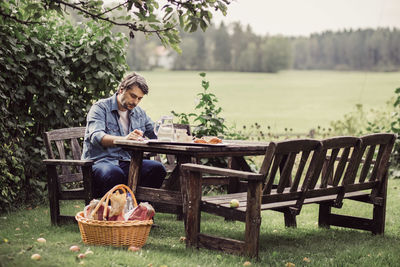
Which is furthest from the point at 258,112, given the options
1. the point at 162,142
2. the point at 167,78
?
the point at 162,142

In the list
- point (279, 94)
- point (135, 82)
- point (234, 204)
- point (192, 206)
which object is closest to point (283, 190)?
point (234, 204)

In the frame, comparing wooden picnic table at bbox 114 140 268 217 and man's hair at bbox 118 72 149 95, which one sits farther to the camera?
man's hair at bbox 118 72 149 95

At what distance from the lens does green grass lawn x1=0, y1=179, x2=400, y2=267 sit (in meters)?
3.68

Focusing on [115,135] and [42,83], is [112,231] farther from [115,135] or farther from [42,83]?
[42,83]

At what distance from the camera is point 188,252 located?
4.11m

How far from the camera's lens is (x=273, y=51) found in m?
30.1

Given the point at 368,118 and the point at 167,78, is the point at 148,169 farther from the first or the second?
the point at 167,78

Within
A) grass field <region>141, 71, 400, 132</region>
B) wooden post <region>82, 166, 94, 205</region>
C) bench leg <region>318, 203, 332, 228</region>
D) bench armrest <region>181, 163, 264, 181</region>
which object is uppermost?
bench armrest <region>181, 163, 264, 181</region>

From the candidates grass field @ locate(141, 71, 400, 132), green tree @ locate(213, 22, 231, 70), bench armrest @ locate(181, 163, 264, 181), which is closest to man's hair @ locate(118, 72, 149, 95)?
bench armrest @ locate(181, 163, 264, 181)

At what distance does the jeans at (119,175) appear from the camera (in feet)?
15.9

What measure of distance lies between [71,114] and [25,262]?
11.0ft

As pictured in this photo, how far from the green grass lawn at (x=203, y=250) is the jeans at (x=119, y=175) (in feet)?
1.35

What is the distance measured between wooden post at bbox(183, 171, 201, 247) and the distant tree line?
15.7m

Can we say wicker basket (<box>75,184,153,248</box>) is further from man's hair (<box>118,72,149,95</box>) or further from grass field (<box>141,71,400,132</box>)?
grass field (<box>141,71,400,132</box>)
